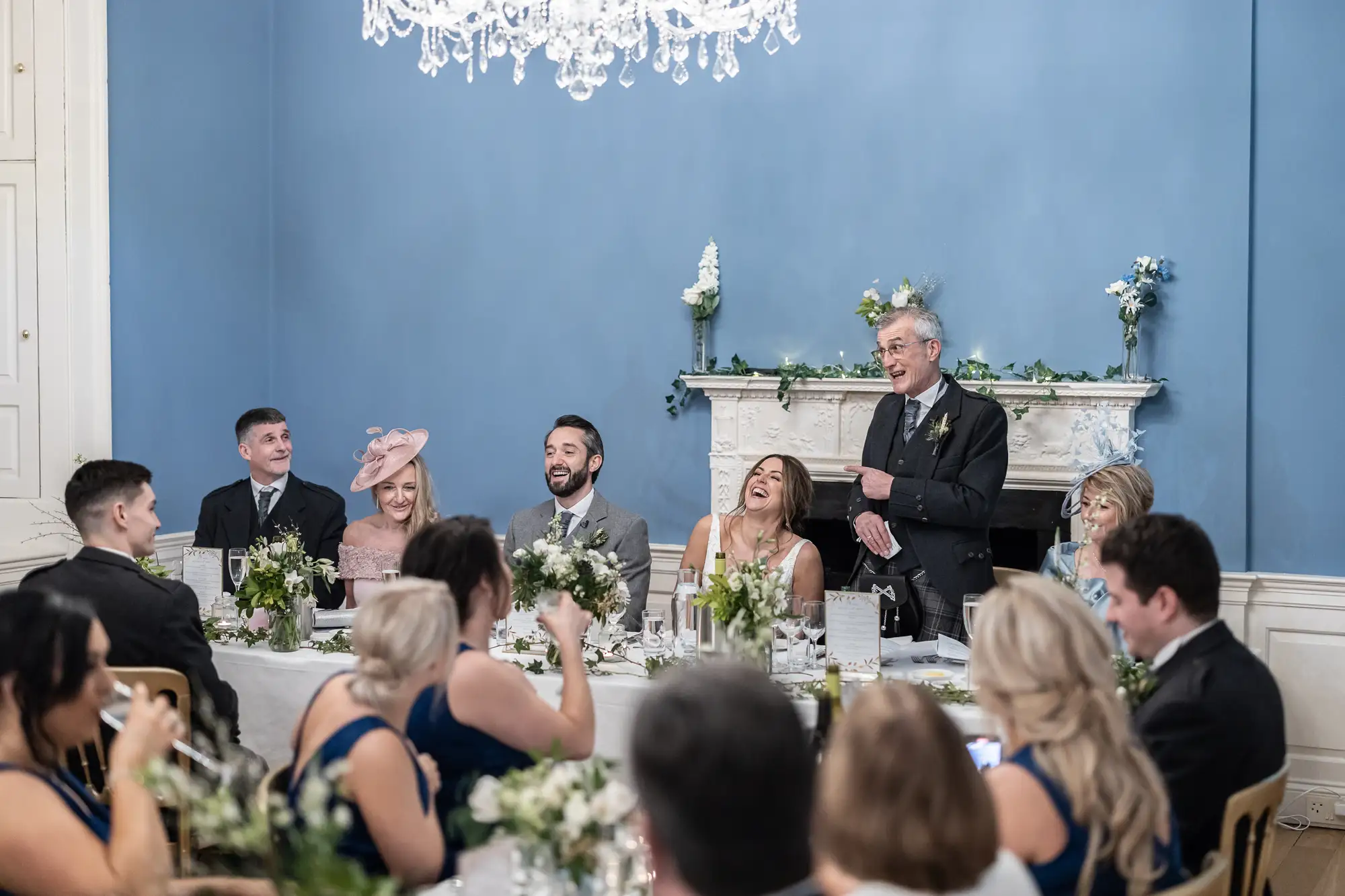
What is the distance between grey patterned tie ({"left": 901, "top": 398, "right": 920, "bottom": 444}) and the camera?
4551 millimetres

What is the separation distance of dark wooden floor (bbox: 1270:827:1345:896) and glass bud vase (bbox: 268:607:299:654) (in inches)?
120

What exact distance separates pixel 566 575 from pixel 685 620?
14.6 inches

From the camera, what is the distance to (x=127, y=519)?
3.42 meters

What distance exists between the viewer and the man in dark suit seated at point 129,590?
3.24m

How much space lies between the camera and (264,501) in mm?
4984

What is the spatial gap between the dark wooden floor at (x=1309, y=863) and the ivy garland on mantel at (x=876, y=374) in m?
1.83

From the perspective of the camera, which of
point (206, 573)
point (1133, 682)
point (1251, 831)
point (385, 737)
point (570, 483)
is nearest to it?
point (385, 737)

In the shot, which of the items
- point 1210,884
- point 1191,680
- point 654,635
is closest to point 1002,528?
point 654,635

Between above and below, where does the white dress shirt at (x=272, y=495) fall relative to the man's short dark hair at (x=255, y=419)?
below

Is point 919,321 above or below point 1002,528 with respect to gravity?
above

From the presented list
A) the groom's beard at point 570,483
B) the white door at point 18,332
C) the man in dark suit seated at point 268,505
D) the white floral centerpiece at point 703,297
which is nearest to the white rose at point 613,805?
the groom's beard at point 570,483

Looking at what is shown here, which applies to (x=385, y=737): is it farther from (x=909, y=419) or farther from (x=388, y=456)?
(x=909, y=419)

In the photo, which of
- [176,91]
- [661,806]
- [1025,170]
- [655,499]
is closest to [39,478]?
[176,91]

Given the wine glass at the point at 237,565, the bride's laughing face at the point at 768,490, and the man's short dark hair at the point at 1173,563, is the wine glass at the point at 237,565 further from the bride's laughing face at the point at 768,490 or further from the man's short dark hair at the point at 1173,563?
the man's short dark hair at the point at 1173,563
